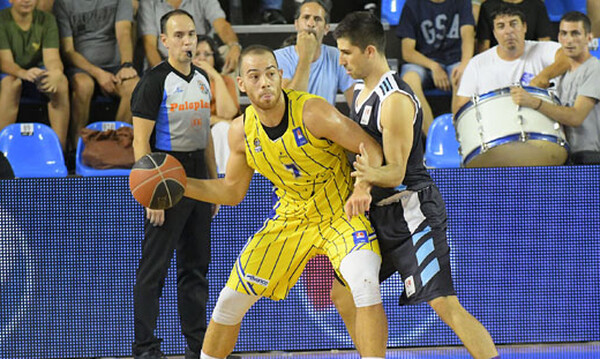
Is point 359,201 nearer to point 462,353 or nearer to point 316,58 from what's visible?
point 462,353

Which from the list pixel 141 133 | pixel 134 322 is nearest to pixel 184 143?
pixel 141 133

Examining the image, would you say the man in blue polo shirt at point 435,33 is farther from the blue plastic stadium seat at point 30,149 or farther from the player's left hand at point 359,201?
the player's left hand at point 359,201

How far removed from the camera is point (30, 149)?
6.99m

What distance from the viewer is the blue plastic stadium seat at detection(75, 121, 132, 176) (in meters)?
6.47

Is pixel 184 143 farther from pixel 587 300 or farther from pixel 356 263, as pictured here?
pixel 587 300

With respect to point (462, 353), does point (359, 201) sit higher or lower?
higher

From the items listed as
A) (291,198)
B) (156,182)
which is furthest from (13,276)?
(291,198)

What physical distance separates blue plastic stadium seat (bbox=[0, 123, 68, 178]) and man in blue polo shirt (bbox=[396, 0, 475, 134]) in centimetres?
307

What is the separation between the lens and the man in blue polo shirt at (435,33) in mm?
7697

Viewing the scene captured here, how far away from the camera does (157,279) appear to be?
501cm

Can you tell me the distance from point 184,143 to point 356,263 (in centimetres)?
157

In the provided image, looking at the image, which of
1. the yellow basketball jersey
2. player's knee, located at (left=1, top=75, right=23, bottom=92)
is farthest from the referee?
player's knee, located at (left=1, top=75, right=23, bottom=92)

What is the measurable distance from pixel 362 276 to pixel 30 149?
4046mm

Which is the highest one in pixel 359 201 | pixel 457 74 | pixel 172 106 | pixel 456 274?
pixel 172 106
